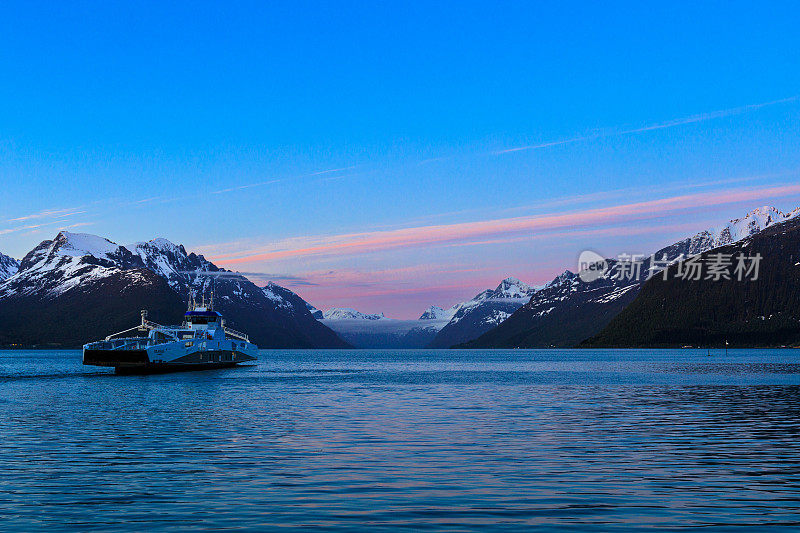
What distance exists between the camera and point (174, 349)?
165 meters

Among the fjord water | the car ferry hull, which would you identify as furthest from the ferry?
the fjord water

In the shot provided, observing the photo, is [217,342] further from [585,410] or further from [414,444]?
[414,444]

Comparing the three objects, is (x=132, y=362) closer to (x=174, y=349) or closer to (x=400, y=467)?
(x=174, y=349)

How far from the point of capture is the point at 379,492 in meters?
31.1

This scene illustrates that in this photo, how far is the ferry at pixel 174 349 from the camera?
503ft

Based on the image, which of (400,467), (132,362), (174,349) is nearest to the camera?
(400,467)

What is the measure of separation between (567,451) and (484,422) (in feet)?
57.0

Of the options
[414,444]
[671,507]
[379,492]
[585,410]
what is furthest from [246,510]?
[585,410]

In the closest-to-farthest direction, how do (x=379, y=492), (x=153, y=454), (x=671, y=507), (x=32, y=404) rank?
(x=671, y=507), (x=379, y=492), (x=153, y=454), (x=32, y=404)

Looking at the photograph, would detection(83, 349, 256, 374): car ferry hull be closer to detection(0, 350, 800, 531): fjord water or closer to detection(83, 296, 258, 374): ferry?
detection(83, 296, 258, 374): ferry

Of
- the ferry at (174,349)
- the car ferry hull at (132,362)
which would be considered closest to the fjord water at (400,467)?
the car ferry hull at (132,362)

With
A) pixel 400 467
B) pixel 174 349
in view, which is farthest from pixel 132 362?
pixel 400 467

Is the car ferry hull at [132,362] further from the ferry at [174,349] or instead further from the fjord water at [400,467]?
the fjord water at [400,467]

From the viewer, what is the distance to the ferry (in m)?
153
